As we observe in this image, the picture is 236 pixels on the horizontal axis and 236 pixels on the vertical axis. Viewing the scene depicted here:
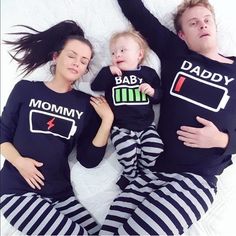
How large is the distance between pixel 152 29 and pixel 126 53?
0.12 meters

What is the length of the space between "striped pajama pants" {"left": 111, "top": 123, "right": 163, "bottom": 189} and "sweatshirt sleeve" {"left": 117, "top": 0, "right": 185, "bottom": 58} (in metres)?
0.25

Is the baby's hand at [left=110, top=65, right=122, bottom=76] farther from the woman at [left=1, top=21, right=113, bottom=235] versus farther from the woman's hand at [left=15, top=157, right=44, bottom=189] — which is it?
the woman's hand at [left=15, top=157, right=44, bottom=189]

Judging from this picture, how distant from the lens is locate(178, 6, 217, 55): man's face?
100cm

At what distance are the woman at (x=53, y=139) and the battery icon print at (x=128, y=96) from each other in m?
0.05

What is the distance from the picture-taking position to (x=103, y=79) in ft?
3.40

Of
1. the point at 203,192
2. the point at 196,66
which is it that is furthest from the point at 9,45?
the point at 203,192

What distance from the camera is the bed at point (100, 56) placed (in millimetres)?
970

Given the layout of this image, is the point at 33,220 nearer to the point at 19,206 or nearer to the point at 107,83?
the point at 19,206

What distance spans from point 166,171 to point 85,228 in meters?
0.29

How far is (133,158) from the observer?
38.7 inches

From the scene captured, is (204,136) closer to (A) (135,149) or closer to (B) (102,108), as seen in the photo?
(A) (135,149)

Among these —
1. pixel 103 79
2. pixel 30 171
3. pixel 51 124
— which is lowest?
pixel 30 171

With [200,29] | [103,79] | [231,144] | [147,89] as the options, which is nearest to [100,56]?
[103,79]

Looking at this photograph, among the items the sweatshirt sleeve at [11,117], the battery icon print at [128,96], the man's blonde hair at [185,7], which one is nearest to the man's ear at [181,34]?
the man's blonde hair at [185,7]
